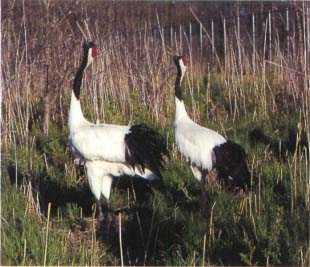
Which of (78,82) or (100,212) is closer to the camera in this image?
(100,212)

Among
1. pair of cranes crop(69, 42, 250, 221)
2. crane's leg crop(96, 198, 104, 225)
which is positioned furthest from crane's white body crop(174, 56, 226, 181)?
crane's leg crop(96, 198, 104, 225)

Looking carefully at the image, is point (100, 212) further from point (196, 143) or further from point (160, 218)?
point (196, 143)

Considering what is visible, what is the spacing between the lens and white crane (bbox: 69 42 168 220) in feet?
15.4

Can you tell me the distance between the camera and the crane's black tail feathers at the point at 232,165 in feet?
15.8

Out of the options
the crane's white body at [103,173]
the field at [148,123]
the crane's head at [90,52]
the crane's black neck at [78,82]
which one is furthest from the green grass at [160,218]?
the crane's head at [90,52]

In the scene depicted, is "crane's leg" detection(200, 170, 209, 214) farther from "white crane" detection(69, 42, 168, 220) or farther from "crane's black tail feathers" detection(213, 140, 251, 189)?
"white crane" detection(69, 42, 168, 220)

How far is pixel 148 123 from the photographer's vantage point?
18.8ft

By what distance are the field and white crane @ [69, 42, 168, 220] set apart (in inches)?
6.9

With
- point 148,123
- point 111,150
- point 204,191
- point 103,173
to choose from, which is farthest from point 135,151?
point 148,123

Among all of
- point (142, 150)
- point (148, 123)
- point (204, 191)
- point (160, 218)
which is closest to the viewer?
point (160, 218)

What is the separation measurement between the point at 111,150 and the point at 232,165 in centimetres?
74

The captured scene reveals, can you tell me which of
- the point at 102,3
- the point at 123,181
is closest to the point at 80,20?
the point at 102,3

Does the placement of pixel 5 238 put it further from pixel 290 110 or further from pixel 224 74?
pixel 224 74

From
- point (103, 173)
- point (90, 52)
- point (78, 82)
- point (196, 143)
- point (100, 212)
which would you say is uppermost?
point (90, 52)
